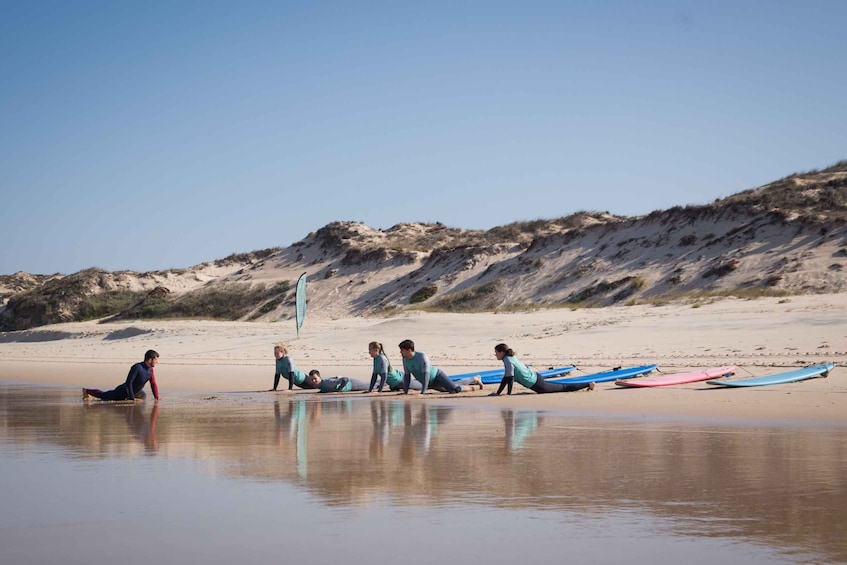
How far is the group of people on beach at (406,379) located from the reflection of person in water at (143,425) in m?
0.80

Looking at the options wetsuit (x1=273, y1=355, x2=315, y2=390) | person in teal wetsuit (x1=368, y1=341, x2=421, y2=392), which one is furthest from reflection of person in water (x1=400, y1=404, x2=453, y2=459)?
wetsuit (x1=273, y1=355, x2=315, y2=390)

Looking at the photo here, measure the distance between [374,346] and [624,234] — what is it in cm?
3039

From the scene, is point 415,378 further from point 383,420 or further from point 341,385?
point 383,420

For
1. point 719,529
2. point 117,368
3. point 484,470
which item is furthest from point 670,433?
point 117,368

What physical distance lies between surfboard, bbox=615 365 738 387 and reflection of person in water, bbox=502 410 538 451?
106 inches

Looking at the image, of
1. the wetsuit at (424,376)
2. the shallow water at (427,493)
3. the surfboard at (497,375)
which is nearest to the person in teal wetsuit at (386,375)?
the wetsuit at (424,376)

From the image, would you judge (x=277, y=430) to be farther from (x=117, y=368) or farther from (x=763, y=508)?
(x=117, y=368)

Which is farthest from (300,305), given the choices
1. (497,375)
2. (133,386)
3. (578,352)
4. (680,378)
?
(680,378)

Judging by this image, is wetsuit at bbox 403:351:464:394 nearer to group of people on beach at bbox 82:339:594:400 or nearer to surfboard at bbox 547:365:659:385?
group of people on beach at bbox 82:339:594:400

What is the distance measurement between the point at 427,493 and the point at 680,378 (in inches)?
359

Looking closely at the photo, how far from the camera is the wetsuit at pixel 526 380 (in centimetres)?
1415

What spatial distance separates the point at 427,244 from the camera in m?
58.5

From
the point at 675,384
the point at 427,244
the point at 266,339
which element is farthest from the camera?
the point at 427,244

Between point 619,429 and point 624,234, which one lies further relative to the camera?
point 624,234
